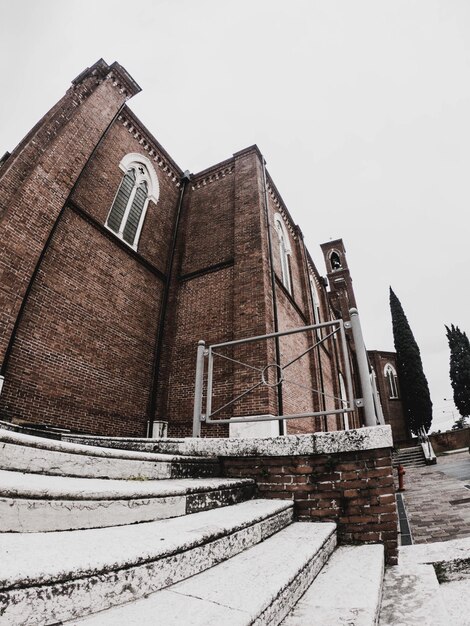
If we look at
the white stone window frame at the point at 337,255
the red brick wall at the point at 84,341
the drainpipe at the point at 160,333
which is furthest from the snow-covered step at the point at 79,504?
the white stone window frame at the point at 337,255

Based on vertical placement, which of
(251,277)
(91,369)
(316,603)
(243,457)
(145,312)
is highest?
(251,277)

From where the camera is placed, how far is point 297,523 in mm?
2787

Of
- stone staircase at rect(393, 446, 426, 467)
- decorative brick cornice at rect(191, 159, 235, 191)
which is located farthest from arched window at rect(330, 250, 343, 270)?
decorative brick cornice at rect(191, 159, 235, 191)

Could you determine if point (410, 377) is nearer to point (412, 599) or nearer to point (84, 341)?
point (84, 341)

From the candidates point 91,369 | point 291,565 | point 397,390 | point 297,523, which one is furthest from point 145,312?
point 397,390

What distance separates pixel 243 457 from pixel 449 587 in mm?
1756

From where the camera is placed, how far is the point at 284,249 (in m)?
12.5

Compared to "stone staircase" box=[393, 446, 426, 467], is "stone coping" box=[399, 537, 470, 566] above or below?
below

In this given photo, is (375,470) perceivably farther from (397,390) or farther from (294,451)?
(397,390)

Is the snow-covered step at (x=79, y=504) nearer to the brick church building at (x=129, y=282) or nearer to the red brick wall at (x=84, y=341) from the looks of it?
the brick church building at (x=129, y=282)

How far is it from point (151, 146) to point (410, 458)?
21408 millimetres

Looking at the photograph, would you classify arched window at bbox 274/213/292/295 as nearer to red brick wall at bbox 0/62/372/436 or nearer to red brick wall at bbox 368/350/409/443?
red brick wall at bbox 0/62/372/436

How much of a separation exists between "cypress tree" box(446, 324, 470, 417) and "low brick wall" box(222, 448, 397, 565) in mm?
36586

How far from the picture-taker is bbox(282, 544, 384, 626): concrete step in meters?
1.37
